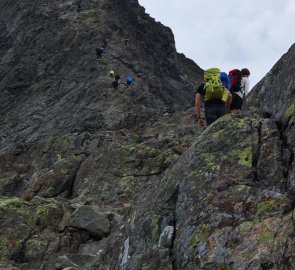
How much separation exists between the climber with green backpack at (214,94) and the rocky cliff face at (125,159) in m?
1.25

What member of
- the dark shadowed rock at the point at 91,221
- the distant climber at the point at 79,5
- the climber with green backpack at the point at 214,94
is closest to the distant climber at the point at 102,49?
the distant climber at the point at 79,5

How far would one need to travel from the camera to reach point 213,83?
14719 millimetres

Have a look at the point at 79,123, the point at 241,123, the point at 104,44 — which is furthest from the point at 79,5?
the point at 241,123

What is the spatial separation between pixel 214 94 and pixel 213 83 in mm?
416

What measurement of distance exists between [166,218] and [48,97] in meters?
44.2

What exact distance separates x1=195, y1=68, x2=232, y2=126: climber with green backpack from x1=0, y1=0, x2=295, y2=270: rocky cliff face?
1251 millimetres

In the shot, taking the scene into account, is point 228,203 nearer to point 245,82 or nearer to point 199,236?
point 199,236

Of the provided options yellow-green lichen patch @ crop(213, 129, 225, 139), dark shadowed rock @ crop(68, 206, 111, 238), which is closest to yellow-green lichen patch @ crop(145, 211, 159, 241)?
yellow-green lichen patch @ crop(213, 129, 225, 139)

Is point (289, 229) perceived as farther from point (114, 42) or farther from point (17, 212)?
point (114, 42)

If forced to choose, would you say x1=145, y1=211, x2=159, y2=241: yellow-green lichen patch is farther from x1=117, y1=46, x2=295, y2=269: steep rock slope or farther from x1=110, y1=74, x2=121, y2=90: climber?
x1=110, y1=74, x2=121, y2=90: climber

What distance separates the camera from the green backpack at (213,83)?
14.7m

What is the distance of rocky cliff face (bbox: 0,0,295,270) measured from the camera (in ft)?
32.8

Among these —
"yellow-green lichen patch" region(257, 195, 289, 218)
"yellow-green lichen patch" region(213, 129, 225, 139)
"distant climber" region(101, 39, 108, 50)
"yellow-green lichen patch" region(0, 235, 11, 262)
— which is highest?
"distant climber" region(101, 39, 108, 50)

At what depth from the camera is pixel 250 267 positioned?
848 cm
